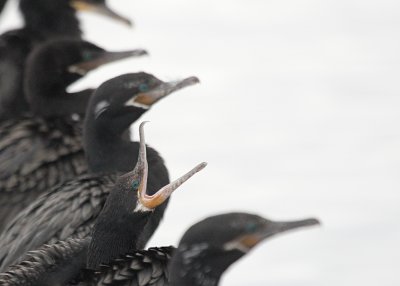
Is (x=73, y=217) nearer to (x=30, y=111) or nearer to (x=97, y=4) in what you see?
(x=30, y=111)

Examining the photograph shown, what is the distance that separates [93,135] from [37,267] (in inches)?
67.9

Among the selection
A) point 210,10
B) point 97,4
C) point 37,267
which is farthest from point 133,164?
point 210,10

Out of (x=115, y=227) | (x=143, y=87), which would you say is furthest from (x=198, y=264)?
(x=143, y=87)

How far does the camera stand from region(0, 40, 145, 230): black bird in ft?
33.9

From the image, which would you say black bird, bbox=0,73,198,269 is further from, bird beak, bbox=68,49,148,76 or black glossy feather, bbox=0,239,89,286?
bird beak, bbox=68,49,148,76

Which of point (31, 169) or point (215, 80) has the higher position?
point (31, 169)

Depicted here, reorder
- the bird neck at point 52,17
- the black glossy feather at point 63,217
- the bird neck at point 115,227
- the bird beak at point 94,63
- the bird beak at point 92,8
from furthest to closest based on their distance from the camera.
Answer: the bird beak at point 92,8 < the bird neck at point 52,17 < the bird beak at point 94,63 < the black glossy feather at point 63,217 < the bird neck at point 115,227

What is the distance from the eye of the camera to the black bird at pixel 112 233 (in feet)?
27.4

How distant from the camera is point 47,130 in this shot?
10.7 m

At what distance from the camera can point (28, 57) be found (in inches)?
465

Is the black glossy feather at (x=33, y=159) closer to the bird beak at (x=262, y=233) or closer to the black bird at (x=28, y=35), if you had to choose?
the black bird at (x=28, y=35)

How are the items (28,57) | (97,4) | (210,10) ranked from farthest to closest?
(210,10)
(97,4)
(28,57)

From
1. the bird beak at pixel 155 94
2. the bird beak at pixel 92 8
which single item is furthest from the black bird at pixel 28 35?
the bird beak at pixel 155 94

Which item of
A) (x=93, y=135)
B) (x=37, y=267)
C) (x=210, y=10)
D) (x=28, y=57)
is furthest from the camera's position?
(x=210, y=10)
